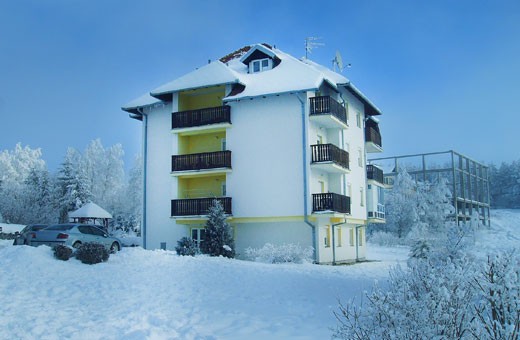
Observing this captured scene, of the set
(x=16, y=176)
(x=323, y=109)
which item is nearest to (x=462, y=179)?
(x=323, y=109)

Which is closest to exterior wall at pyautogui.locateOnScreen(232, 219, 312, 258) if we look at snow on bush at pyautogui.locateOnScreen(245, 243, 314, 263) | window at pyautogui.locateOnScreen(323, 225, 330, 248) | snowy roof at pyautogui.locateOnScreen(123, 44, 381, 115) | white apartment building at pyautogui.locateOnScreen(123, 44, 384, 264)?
white apartment building at pyautogui.locateOnScreen(123, 44, 384, 264)

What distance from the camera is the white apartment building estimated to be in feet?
87.9

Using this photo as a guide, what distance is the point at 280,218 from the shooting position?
26.7m

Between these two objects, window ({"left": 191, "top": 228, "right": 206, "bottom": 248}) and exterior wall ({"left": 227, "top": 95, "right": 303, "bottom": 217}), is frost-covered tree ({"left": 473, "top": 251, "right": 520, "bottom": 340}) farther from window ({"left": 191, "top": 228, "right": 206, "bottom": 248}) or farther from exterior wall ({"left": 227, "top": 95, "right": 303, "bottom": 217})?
window ({"left": 191, "top": 228, "right": 206, "bottom": 248})

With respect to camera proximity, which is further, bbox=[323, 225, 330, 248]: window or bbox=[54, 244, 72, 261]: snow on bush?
bbox=[323, 225, 330, 248]: window

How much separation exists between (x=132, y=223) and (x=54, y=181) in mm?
10712

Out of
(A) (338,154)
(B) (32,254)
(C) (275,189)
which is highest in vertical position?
(A) (338,154)

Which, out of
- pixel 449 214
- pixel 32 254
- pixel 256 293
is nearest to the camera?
pixel 256 293

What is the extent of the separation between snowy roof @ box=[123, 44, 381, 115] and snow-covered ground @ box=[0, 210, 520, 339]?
11.2 meters

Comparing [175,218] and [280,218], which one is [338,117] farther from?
[175,218]

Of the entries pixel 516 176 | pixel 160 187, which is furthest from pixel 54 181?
pixel 516 176

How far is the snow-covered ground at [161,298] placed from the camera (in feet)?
33.5

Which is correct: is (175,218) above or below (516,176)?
below

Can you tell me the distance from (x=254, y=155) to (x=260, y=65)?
6366 mm
